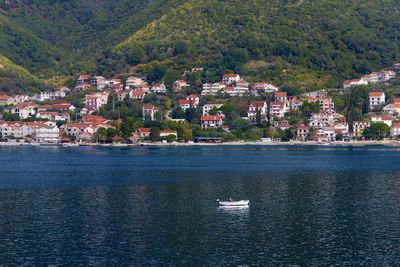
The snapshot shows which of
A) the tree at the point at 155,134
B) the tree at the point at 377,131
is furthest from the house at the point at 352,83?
the tree at the point at 155,134

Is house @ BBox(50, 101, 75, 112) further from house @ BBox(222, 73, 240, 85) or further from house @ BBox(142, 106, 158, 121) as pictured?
house @ BBox(222, 73, 240, 85)

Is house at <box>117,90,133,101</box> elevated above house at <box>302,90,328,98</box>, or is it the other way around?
house at <box>117,90,133,101</box>

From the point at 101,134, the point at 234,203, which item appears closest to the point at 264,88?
the point at 101,134

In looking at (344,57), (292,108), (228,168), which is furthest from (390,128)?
(228,168)

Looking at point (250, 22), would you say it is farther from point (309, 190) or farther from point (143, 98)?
point (309, 190)

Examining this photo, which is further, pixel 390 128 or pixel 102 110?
pixel 102 110

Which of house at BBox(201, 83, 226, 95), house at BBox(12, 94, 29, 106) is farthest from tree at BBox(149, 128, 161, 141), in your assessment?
house at BBox(12, 94, 29, 106)
